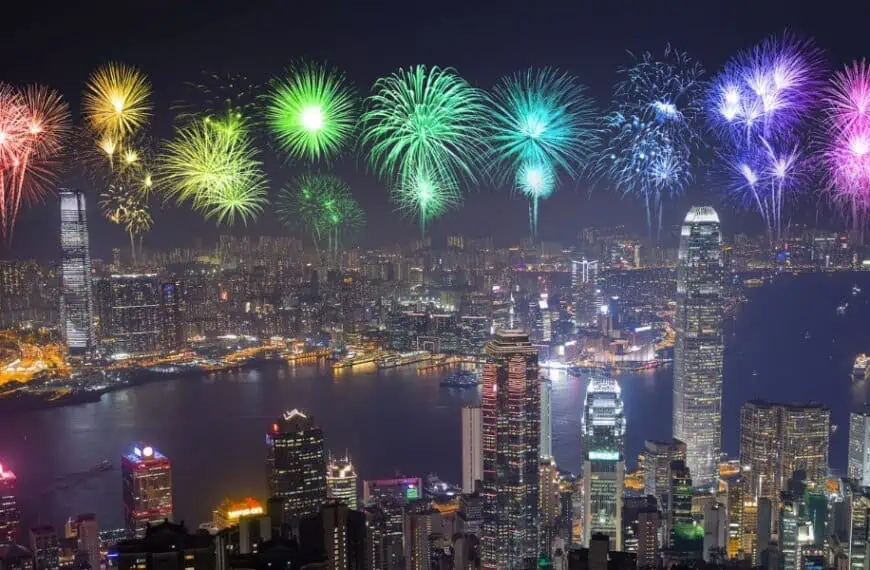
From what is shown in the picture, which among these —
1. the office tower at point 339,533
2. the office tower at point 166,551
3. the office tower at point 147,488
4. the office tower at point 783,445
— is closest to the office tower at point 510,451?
the office tower at point 783,445

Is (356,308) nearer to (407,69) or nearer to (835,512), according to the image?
(407,69)

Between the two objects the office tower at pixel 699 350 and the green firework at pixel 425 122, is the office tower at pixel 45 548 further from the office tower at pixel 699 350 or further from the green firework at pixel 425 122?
the office tower at pixel 699 350

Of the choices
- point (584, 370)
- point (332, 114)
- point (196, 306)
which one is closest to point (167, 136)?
point (332, 114)

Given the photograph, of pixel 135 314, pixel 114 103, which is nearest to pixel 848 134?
pixel 114 103

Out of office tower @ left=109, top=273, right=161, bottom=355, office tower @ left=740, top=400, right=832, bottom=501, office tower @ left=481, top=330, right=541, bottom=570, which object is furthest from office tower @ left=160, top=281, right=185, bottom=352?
office tower @ left=740, top=400, right=832, bottom=501

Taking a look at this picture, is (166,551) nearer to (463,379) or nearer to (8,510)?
(8,510)

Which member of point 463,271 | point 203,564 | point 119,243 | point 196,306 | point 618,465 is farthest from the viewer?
point 618,465
